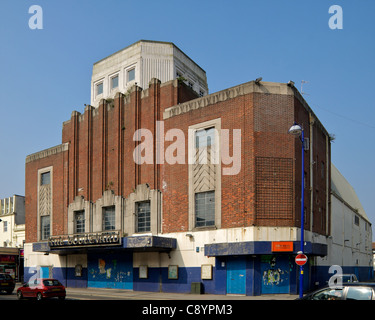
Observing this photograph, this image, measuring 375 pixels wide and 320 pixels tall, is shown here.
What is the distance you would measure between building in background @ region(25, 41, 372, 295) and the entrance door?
62mm

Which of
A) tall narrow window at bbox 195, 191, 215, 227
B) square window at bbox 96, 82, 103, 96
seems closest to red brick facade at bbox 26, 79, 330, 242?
tall narrow window at bbox 195, 191, 215, 227

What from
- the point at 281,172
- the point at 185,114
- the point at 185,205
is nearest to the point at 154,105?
the point at 185,114

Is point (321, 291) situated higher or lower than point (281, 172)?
lower

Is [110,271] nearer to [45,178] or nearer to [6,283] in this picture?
[6,283]

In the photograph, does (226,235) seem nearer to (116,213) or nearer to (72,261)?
(116,213)

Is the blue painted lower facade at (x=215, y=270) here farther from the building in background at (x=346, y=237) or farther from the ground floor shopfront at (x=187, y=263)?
the building in background at (x=346, y=237)

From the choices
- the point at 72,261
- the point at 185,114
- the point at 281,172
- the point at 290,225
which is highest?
the point at 185,114

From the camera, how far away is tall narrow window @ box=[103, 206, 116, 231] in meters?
36.7

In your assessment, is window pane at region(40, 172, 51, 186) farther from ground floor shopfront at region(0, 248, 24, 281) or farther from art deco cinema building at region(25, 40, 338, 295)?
ground floor shopfront at region(0, 248, 24, 281)

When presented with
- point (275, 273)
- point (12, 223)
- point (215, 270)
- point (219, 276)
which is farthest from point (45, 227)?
point (275, 273)

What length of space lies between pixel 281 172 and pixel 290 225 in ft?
11.3

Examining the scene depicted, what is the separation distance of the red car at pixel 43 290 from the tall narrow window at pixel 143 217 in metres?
9.74

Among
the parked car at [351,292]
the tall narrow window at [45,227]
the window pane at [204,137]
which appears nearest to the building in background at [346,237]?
the window pane at [204,137]

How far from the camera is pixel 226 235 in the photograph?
1108 inches
